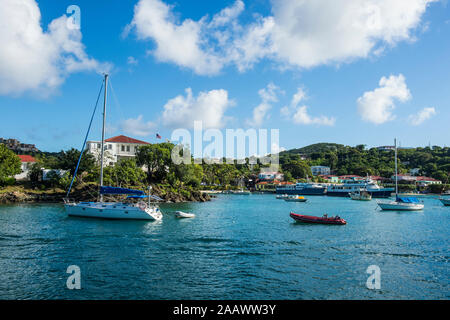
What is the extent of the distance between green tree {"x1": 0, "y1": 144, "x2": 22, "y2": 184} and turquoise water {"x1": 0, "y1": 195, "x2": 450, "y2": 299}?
3719 centimetres

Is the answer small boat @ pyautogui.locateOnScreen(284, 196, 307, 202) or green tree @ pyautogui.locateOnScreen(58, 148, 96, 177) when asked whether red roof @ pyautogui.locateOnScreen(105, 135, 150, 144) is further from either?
small boat @ pyautogui.locateOnScreen(284, 196, 307, 202)

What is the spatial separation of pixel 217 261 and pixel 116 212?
1981cm

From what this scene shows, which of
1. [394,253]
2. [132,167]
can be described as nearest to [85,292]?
[394,253]

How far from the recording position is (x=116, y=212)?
35500mm

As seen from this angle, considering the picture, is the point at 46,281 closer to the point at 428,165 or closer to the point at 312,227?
the point at 312,227

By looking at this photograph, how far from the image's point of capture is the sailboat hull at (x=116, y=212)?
35.2 metres

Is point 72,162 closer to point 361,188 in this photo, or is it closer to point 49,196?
point 49,196

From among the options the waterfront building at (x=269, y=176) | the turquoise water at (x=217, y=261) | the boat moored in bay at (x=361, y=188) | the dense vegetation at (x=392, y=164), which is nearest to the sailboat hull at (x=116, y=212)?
the turquoise water at (x=217, y=261)

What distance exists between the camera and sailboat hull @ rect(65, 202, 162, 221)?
1385 inches

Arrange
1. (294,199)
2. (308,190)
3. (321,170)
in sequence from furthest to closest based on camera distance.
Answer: (321,170) → (308,190) → (294,199)

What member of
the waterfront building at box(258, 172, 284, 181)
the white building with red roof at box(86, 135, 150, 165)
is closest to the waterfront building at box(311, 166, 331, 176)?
the waterfront building at box(258, 172, 284, 181)

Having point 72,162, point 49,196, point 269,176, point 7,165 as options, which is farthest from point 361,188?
point 7,165

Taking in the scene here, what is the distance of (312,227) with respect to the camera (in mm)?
33438
